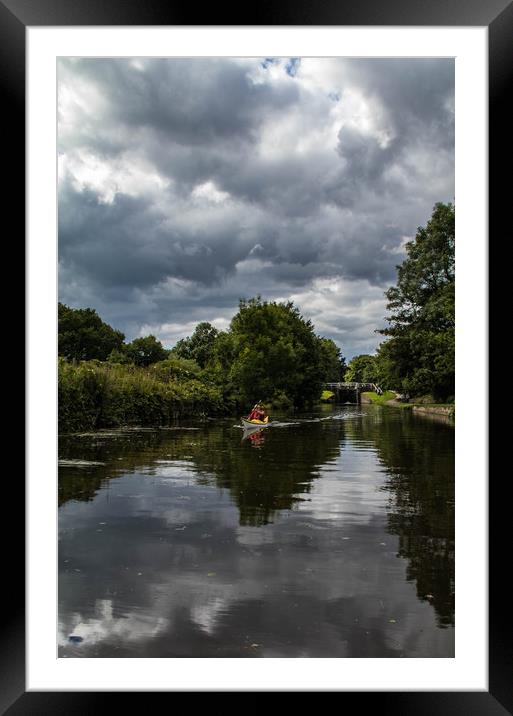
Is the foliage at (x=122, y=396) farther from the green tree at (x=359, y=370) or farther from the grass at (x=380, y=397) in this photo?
the green tree at (x=359, y=370)

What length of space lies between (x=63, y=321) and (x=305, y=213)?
688 cm

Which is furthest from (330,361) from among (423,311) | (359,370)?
(359,370)

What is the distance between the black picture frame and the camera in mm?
1392

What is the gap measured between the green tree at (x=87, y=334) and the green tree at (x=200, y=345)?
343 centimetres

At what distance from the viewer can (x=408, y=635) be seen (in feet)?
6.54

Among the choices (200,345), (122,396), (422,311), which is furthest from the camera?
(200,345)

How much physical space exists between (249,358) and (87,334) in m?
Result: 4.79

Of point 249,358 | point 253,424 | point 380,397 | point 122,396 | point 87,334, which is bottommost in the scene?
point 380,397

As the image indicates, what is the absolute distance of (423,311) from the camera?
14.5 m

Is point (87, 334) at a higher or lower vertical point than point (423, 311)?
lower

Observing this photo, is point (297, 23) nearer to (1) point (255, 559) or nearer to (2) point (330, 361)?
(1) point (255, 559)

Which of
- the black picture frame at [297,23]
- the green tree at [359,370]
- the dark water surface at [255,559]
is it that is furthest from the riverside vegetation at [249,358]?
the black picture frame at [297,23]

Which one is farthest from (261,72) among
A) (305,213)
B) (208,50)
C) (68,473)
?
(305,213)

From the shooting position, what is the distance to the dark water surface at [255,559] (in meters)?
1.98
